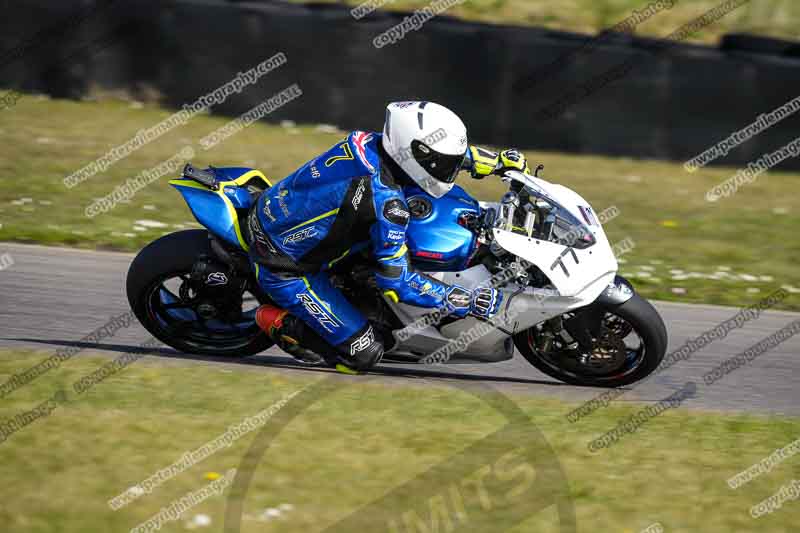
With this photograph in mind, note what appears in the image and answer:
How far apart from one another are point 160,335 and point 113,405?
3.16 feet

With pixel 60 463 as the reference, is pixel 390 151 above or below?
above

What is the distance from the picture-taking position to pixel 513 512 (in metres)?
4.72

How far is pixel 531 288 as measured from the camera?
5.86 m

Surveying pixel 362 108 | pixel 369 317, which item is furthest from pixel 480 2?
pixel 369 317

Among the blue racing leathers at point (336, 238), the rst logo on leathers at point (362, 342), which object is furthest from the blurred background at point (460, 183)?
the blue racing leathers at point (336, 238)

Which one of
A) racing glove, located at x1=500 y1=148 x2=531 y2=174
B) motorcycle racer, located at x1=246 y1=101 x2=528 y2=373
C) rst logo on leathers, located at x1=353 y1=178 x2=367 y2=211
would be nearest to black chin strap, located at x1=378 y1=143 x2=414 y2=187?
motorcycle racer, located at x1=246 y1=101 x2=528 y2=373

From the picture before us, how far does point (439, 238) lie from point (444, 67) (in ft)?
19.9

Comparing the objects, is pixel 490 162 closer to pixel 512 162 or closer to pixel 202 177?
pixel 512 162

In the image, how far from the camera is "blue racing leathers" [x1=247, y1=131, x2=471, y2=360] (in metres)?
5.60

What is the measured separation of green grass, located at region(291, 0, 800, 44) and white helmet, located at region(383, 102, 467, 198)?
24.1 ft

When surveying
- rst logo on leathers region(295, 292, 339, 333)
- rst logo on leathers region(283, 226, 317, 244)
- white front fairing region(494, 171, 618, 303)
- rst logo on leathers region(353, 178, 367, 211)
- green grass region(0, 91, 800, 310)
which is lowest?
green grass region(0, 91, 800, 310)

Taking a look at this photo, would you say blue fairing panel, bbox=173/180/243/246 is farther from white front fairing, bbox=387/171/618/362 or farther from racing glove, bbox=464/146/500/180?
racing glove, bbox=464/146/500/180

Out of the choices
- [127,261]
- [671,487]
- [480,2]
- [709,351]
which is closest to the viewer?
[671,487]

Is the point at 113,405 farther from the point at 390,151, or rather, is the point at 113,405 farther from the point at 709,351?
the point at 709,351
